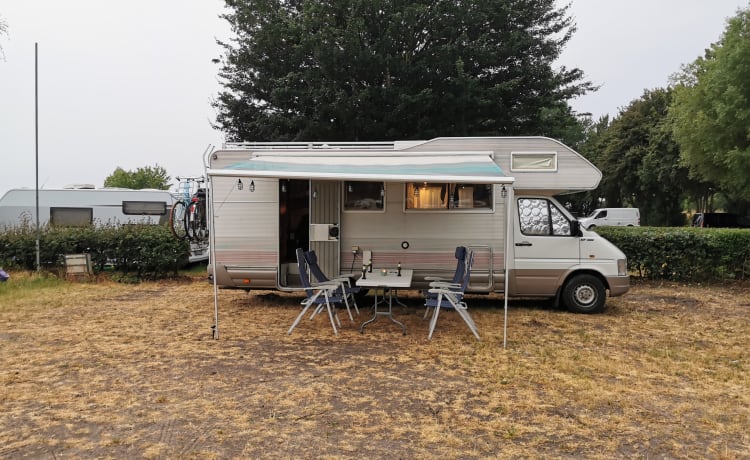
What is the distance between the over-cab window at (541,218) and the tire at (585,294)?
0.77 metres

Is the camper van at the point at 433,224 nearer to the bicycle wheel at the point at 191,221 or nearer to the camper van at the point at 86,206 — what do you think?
the bicycle wheel at the point at 191,221

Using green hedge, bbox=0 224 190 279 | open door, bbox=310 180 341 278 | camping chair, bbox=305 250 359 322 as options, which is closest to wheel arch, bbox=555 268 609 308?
camping chair, bbox=305 250 359 322

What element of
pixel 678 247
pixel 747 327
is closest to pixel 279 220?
pixel 747 327

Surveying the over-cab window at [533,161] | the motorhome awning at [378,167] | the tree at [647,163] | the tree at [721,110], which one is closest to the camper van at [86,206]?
the motorhome awning at [378,167]

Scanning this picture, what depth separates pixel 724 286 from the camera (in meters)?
10.3

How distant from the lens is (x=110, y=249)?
1112 centimetres

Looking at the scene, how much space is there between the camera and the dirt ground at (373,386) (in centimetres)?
334

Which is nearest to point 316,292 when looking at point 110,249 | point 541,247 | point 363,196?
point 363,196

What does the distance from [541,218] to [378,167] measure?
2.97 m

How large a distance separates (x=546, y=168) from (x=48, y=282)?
9.86m

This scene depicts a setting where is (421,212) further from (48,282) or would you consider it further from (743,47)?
(743,47)

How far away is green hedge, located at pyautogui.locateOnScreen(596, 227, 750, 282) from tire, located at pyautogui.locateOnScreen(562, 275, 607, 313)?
3.82 meters

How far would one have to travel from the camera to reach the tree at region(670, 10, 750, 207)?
1507 cm

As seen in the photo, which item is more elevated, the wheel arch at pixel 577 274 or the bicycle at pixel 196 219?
the bicycle at pixel 196 219
